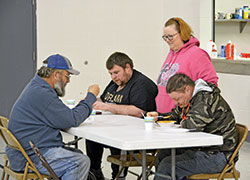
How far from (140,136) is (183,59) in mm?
1206

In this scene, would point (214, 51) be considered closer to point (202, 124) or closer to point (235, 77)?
point (235, 77)

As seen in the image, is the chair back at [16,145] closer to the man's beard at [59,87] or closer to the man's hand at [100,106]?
the man's beard at [59,87]

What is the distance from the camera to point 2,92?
710 centimetres

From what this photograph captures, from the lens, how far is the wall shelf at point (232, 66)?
6.13 metres

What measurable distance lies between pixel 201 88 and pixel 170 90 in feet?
0.66

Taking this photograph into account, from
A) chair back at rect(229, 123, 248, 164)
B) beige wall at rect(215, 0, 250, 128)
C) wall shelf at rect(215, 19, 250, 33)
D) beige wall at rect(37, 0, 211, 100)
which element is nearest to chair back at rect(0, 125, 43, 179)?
chair back at rect(229, 123, 248, 164)

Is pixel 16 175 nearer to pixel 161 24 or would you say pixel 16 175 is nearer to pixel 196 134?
pixel 196 134

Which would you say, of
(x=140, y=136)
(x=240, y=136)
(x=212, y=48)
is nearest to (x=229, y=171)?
(x=240, y=136)

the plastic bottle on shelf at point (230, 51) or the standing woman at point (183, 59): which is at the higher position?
the standing woman at point (183, 59)

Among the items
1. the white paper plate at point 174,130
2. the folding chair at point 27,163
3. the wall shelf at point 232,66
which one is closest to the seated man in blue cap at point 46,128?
the folding chair at point 27,163

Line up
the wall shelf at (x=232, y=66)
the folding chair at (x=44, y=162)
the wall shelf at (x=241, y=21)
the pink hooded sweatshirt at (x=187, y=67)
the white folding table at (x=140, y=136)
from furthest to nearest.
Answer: the wall shelf at (x=241, y=21)
the wall shelf at (x=232, y=66)
the pink hooded sweatshirt at (x=187, y=67)
the folding chair at (x=44, y=162)
the white folding table at (x=140, y=136)

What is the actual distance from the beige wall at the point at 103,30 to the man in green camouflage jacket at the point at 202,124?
358cm

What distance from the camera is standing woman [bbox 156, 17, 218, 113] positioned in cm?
400

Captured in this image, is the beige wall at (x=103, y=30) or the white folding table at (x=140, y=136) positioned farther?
the beige wall at (x=103, y=30)
